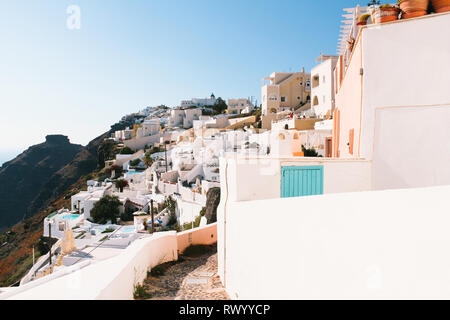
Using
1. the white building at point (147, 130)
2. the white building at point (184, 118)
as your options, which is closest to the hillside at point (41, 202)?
the white building at point (147, 130)

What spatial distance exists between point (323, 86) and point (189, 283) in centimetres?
2820

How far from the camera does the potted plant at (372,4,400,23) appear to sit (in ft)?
16.5

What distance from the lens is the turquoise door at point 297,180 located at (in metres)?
5.32

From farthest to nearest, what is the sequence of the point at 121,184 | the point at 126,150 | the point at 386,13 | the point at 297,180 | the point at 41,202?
the point at 41,202 → the point at 126,150 → the point at 121,184 → the point at 297,180 → the point at 386,13

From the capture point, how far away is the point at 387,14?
16.6 feet

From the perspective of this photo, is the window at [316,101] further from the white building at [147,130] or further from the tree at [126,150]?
the white building at [147,130]

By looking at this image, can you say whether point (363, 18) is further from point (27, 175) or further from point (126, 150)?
point (27, 175)

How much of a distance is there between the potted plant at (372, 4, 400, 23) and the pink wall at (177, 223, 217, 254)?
6.51 meters

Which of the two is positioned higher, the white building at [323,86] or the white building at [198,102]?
the white building at [198,102]

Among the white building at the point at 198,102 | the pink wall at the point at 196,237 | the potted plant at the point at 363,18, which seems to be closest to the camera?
the potted plant at the point at 363,18

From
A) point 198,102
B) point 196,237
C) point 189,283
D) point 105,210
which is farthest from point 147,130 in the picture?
point 189,283

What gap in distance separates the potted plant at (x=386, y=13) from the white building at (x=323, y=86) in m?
21.9

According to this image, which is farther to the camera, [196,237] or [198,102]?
[198,102]
